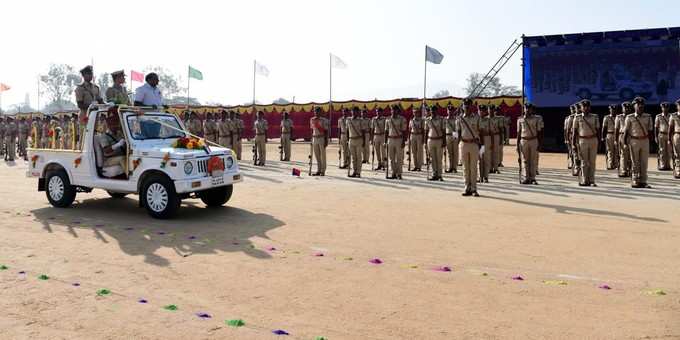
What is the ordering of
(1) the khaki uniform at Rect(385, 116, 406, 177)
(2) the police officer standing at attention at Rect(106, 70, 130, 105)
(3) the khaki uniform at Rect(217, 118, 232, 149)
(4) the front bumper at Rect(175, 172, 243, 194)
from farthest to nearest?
(3) the khaki uniform at Rect(217, 118, 232, 149) < (1) the khaki uniform at Rect(385, 116, 406, 177) < (2) the police officer standing at attention at Rect(106, 70, 130, 105) < (4) the front bumper at Rect(175, 172, 243, 194)

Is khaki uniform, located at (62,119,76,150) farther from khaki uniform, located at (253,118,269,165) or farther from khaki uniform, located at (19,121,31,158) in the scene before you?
khaki uniform, located at (19,121,31,158)

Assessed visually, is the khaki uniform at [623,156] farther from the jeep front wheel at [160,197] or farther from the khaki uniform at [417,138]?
the jeep front wheel at [160,197]

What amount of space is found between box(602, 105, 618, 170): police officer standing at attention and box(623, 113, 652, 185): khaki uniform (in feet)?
12.6

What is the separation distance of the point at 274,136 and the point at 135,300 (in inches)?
1505

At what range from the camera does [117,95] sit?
11180mm

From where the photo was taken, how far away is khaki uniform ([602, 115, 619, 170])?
58.0ft

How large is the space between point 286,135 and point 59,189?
13346mm

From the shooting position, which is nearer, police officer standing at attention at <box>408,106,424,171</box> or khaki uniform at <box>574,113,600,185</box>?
khaki uniform at <box>574,113,600,185</box>

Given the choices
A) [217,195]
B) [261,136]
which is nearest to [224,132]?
[261,136]

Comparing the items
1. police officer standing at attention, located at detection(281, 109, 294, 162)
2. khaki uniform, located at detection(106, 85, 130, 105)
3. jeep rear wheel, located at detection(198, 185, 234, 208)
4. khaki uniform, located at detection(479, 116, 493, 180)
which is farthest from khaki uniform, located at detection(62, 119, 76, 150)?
police officer standing at attention, located at detection(281, 109, 294, 162)

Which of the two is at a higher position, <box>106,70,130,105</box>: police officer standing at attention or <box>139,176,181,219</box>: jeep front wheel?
<box>106,70,130,105</box>: police officer standing at attention

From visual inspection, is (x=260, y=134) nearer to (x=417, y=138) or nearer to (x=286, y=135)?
(x=286, y=135)

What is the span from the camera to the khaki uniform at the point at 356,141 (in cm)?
1689

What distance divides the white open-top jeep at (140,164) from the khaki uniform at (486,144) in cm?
729
